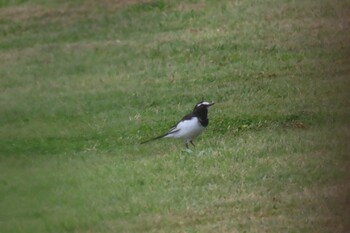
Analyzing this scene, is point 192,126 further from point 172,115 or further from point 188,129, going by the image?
point 172,115

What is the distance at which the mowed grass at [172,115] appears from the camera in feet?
37.8

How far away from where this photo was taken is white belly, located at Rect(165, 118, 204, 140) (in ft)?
48.6

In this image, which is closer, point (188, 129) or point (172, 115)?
point (188, 129)

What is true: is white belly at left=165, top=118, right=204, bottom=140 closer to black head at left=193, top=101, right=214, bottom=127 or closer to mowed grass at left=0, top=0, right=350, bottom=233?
black head at left=193, top=101, right=214, bottom=127

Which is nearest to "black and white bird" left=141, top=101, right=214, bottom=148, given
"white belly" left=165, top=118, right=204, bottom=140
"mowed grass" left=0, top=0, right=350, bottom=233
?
"white belly" left=165, top=118, right=204, bottom=140

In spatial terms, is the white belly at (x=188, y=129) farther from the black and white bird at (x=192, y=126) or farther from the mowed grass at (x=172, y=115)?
the mowed grass at (x=172, y=115)

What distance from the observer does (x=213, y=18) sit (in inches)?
946

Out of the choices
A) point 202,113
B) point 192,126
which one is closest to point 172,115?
point 202,113

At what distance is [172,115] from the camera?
17.8 metres

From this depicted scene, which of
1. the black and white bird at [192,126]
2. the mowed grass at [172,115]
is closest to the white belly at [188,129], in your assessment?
the black and white bird at [192,126]

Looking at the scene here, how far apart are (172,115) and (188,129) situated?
9.76ft

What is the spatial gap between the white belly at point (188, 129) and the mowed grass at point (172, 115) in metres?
0.25

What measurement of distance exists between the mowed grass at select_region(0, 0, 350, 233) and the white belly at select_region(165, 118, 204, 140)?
25 centimetres

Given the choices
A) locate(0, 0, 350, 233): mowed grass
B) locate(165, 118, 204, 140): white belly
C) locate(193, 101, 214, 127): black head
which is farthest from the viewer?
locate(193, 101, 214, 127): black head
